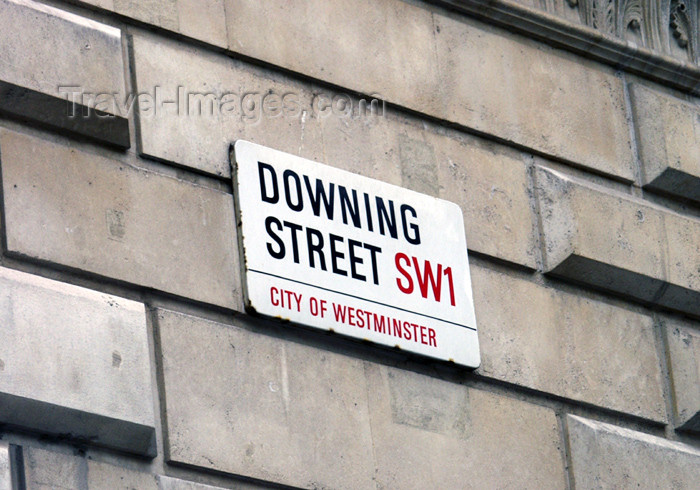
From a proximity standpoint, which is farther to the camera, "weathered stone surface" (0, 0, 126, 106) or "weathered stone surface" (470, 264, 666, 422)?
"weathered stone surface" (470, 264, 666, 422)

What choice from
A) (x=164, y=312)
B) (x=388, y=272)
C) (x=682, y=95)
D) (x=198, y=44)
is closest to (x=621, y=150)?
(x=682, y=95)

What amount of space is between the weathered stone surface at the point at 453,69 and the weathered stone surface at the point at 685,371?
0.72 metres

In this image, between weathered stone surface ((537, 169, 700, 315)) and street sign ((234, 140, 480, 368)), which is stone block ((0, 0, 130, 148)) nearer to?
street sign ((234, 140, 480, 368))

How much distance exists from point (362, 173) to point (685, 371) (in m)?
Result: 1.77

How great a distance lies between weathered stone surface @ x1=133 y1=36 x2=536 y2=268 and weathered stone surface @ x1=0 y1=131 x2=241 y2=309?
0.53ft

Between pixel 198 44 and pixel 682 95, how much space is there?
8.82ft

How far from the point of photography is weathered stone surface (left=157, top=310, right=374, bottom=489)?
19.5 ft

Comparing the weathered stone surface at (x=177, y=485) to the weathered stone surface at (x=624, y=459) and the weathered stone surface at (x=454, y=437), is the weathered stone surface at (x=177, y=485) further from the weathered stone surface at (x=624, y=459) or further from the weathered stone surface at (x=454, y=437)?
the weathered stone surface at (x=624, y=459)

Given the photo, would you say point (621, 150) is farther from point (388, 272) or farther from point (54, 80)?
point (54, 80)

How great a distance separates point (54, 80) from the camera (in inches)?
Result: 241

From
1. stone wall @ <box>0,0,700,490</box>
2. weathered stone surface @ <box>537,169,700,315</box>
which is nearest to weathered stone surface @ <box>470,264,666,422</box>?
stone wall @ <box>0,0,700,490</box>

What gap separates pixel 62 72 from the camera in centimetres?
616

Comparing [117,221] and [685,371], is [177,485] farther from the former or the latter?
[685,371]

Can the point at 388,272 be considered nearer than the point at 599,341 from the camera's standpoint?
Yes
